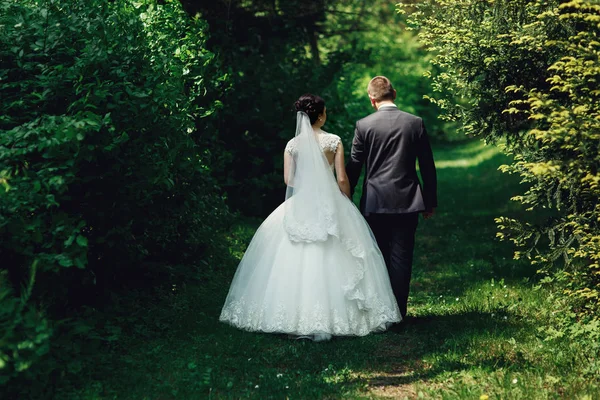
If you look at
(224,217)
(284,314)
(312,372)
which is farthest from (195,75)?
(312,372)

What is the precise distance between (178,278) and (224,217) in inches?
46.3

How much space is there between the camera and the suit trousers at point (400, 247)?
7.26 m

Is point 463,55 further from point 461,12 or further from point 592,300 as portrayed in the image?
point 592,300

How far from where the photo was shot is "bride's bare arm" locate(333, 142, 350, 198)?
24.0 feet

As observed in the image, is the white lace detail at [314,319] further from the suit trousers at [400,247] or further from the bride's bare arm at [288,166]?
the bride's bare arm at [288,166]

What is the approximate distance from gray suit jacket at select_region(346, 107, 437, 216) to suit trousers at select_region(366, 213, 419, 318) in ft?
0.49

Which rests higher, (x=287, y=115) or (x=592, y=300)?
(x=287, y=115)

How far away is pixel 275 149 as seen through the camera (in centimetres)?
1358

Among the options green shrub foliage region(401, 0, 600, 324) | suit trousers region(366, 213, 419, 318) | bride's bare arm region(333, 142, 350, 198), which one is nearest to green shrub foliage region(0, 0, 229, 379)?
bride's bare arm region(333, 142, 350, 198)

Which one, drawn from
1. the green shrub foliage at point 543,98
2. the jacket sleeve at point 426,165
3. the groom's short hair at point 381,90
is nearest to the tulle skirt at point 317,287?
the jacket sleeve at point 426,165

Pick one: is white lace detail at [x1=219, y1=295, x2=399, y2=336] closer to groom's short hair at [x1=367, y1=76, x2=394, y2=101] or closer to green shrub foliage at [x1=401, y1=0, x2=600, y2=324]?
green shrub foliage at [x1=401, y1=0, x2=600, y2=324]

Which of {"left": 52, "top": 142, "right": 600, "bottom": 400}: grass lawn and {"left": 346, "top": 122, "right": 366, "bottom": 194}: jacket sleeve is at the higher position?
{"left": 346, "top": 122, "right": 366, "bottom": 194}: jacket sleeve

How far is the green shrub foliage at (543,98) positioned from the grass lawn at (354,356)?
657mm

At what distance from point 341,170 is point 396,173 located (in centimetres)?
56
